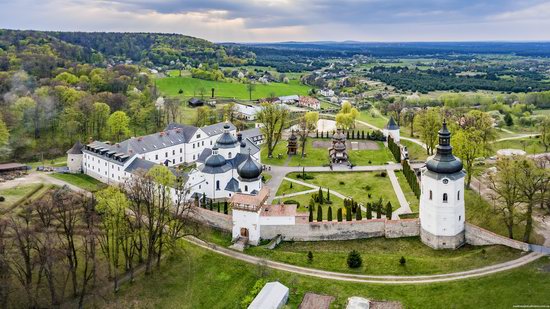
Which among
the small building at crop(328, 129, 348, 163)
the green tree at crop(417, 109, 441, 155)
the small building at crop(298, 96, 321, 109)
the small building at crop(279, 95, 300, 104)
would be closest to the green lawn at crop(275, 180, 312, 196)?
the small building at crop(328, 129, 348, 163)

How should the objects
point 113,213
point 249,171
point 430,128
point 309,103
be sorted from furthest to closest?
point 309,103 → point 430,128 → point 249,171 → point 113,213

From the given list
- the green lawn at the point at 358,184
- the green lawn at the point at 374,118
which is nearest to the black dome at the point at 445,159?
the green lawn at the point at 358,184

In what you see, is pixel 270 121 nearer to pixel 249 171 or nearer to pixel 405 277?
pixel 249 171

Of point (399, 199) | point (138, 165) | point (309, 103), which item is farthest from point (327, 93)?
point (138, 165)

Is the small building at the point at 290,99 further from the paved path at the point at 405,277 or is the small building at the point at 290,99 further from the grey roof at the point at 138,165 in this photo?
the paved path at the point at 405,277

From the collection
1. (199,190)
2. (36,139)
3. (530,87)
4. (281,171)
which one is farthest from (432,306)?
(530,87)

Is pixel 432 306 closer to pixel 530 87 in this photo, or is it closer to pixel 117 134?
pixel 117 134

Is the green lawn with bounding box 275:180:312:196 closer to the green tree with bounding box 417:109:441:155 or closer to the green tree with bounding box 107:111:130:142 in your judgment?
the green tree with bounding box 417:109:441:155
